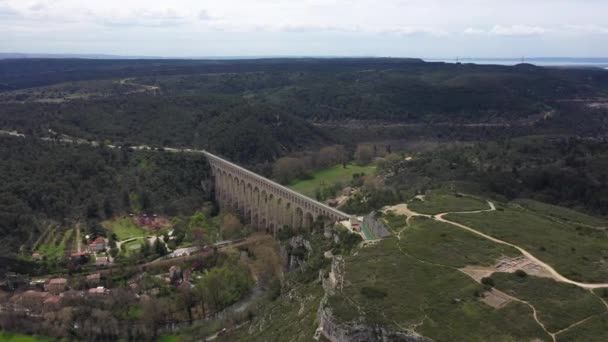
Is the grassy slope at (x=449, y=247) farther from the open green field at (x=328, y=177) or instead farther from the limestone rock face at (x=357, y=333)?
the open green field at (x=328, y=177)

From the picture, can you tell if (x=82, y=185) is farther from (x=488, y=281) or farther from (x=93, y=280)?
(x=488, y=281)

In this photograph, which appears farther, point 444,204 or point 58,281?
point 58,281

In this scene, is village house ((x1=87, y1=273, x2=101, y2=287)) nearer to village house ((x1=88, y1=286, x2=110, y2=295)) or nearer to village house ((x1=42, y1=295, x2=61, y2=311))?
village house ((x1=88, y1=286, x2=110, y2=295))

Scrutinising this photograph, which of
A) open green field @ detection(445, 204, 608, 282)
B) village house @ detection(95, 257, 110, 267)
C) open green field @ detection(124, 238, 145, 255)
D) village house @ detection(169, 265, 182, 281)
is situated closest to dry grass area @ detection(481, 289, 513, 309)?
open green field @ detection(445, 204, 608, 282)

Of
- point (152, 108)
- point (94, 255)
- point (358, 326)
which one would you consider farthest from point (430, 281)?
point (152, 108)

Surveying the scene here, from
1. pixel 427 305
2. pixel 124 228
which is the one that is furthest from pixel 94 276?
pixel 427 305
